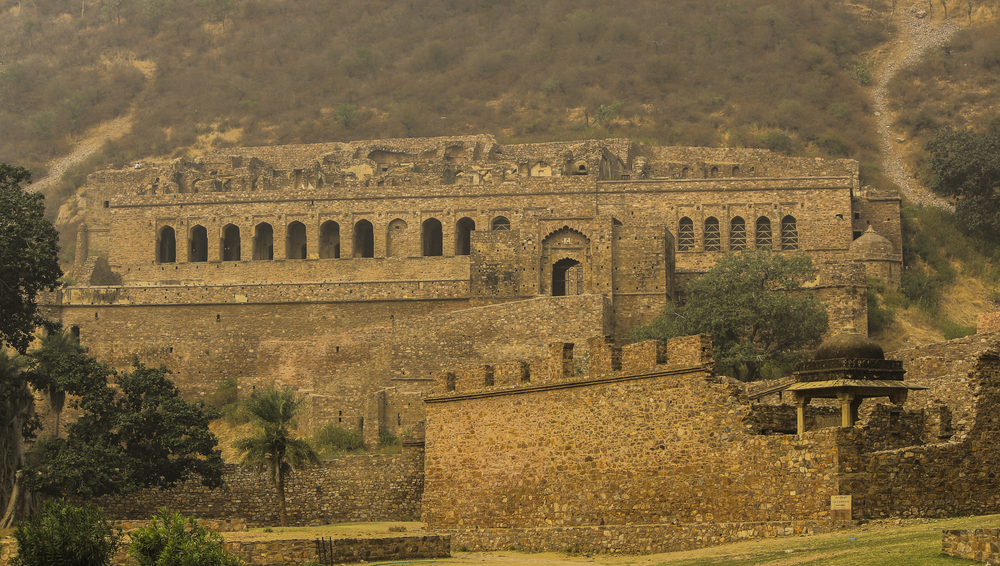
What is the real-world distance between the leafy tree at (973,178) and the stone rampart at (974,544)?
39.1 metres

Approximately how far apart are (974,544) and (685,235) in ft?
125

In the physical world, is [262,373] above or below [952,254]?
below

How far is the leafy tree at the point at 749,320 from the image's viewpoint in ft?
126

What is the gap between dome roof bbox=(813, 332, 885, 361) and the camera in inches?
832

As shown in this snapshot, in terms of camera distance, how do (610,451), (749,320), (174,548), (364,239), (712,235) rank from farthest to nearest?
1. (364,239)
2. (712,235)
3. (749,320)
4. (610,451)
5. (174,548)

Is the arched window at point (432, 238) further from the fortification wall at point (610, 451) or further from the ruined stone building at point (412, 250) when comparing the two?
the fortification wall at point (610, 451)

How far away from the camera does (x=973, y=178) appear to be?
52.9 meters

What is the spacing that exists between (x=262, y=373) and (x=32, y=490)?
499 inches

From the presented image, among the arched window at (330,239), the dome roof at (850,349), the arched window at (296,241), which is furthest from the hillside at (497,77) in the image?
the dome roof at (850,349)

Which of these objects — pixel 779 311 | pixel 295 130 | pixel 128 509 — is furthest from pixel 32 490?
pixel 295 130

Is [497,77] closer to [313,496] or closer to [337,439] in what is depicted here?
[337,439]

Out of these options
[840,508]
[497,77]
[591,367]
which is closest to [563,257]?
[591,367]

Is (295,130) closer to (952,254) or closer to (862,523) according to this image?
(952,254)

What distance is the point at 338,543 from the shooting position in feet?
71.1
